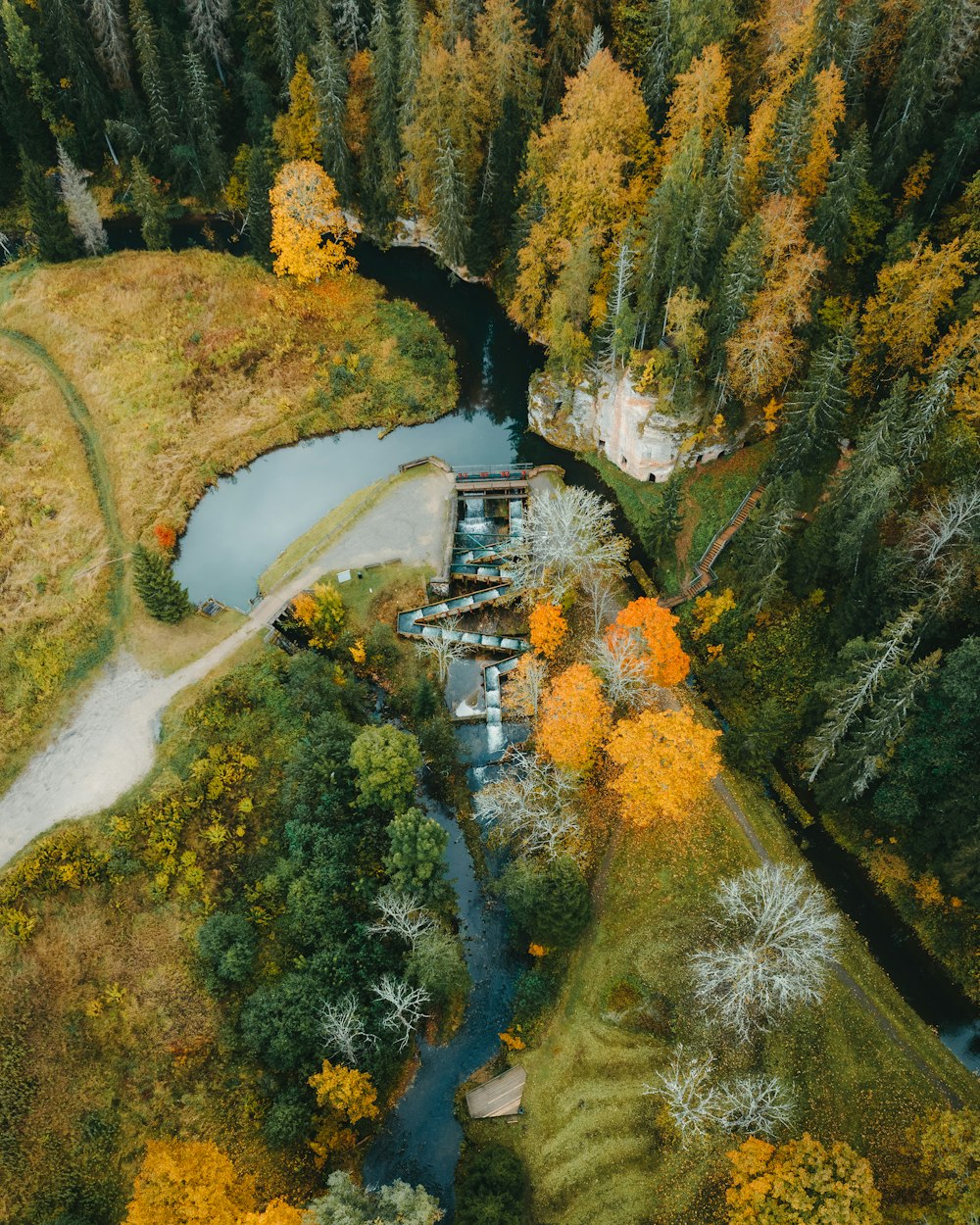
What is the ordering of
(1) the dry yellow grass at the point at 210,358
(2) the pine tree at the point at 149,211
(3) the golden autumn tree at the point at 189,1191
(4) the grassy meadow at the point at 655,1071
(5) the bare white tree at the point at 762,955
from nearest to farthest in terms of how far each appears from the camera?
(3) the golden autumn tree at the point at 189,1191 → (5) the bare white tree at the point at 762,955 → (4) the grassy meadow at the point at 655,1071 → (1) the dry yellow grass at the point at 210,358 → (2) the pine tree at the point at 149,211

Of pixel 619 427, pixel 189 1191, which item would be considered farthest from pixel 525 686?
pixel 189 1191

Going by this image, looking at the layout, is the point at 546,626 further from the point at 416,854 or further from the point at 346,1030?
the point at 346,1030

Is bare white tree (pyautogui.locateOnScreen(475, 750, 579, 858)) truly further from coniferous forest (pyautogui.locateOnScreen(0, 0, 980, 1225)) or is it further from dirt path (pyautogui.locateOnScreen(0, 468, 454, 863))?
dirt path (pyautogui.locateOnScreen(0, 468, 454, 863))

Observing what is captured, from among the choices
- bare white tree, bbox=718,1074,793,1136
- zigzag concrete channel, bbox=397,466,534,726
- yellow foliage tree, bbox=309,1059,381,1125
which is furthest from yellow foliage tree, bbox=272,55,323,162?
bare white tree, bbox=718,1074,793,1136

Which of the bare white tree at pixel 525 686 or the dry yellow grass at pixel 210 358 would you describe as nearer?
the bare white tree at pixel 525 686

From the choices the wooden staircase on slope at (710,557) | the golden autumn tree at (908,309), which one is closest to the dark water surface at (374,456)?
the wooden staircase on slope at (710,557)

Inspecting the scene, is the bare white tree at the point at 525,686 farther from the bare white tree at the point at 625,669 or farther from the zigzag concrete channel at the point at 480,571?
the bare white tree at the point at 625,669
